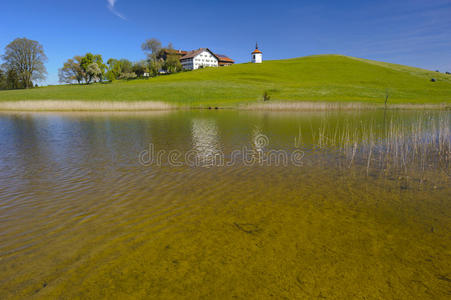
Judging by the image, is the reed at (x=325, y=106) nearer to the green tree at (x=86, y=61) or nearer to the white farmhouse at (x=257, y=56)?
the white farmhouse at (x=257, y=56)

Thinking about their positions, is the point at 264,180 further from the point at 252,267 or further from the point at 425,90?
the point at 425,90

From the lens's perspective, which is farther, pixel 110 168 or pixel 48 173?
pixel 110 168

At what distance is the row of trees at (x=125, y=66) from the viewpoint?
108 metres

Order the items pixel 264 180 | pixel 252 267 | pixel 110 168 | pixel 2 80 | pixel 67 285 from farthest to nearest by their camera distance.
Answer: pixel 2 80 → pixel 110 168 → pixel 264 180 → pixel 252 267 → pixel 67 285

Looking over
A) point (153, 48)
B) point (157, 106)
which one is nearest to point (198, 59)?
point (153, 48)

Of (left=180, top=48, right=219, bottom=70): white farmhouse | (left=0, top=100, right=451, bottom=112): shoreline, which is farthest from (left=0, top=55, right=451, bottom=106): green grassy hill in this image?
(left=180, top=48, right=219, bottom=70): white farmhouse

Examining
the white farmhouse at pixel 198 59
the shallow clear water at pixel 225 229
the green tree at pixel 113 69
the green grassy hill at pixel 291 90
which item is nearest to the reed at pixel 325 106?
the green grassy hill at pixel 291 90

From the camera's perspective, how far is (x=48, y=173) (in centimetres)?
899

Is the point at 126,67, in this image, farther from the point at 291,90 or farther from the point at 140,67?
the point at 291,90

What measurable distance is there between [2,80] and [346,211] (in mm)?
116417

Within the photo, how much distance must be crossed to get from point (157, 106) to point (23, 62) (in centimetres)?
6997

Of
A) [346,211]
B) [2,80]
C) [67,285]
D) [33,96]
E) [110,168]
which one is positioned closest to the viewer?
[67,285]

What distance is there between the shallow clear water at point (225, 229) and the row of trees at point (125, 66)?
10500 centimetres

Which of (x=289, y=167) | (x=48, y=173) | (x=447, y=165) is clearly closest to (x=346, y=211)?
(x=289, y=167)
